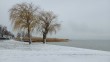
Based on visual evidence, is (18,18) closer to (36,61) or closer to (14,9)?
(14,9)

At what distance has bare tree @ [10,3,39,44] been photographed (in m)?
34.9

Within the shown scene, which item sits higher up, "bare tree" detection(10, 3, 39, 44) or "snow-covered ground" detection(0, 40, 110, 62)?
"bare tree" detection(10, 3, 39, 44)

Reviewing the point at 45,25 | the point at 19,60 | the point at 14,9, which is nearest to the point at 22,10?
the point at 14,9

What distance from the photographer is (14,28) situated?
35.8m

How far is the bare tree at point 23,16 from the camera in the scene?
34938 millimetres

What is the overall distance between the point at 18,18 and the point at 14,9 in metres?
1.74

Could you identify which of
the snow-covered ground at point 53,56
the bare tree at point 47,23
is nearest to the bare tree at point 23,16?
the bare tree at point 47,23

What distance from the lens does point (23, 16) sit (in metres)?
34.9

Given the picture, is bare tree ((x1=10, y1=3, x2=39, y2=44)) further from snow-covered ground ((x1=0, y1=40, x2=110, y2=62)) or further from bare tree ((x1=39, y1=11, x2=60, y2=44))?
snow-covered ground ((x1=0, y1=40, x2=110, y2=62))

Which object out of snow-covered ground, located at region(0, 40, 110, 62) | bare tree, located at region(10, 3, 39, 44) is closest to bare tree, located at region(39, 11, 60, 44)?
bare tree, located at region(10, 3, 39, 44)

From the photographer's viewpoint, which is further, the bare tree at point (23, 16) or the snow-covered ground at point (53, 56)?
the bare tree at point (23, 16)

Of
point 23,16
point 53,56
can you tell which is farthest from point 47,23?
point 53,56

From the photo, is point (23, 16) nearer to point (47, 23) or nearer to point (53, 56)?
point (47, 23)

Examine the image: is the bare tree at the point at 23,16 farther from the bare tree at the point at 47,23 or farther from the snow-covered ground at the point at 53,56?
the snow-covered ground at the point at 53,56
